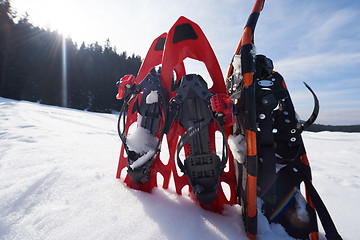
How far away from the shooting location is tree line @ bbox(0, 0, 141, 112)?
1816cm

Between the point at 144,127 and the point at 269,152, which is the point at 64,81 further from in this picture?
the point at 269,152

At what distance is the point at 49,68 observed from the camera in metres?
22.0

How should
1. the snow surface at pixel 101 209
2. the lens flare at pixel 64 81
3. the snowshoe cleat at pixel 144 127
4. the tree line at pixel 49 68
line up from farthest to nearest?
the lens flare at pixel 64 81, the tree line at pixel 49 68, the snowshoe cleat at pixel 144 127, the snow surface at pixel 101 209

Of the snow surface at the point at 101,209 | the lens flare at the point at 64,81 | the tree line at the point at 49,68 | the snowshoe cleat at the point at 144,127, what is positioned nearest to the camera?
the snow surface at the point at 101,209

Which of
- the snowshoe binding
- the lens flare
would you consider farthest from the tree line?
the snowshoe binding

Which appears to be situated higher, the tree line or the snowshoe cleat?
the tree line

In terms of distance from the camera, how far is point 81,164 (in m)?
1.84

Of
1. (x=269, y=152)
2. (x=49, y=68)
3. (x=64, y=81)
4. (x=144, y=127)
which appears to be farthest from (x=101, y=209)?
(x=49, y=68)

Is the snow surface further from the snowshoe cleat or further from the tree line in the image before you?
the tree line

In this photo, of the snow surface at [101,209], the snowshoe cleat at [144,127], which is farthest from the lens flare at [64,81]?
the snowshoe cleat at [144,127]

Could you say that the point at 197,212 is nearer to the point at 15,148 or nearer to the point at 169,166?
the point at 169,166

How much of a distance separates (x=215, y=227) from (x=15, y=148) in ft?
9.08

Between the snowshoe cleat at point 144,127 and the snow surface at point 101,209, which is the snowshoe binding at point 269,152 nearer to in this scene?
the snow surface at point 101,209

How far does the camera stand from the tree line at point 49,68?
1816 cm
